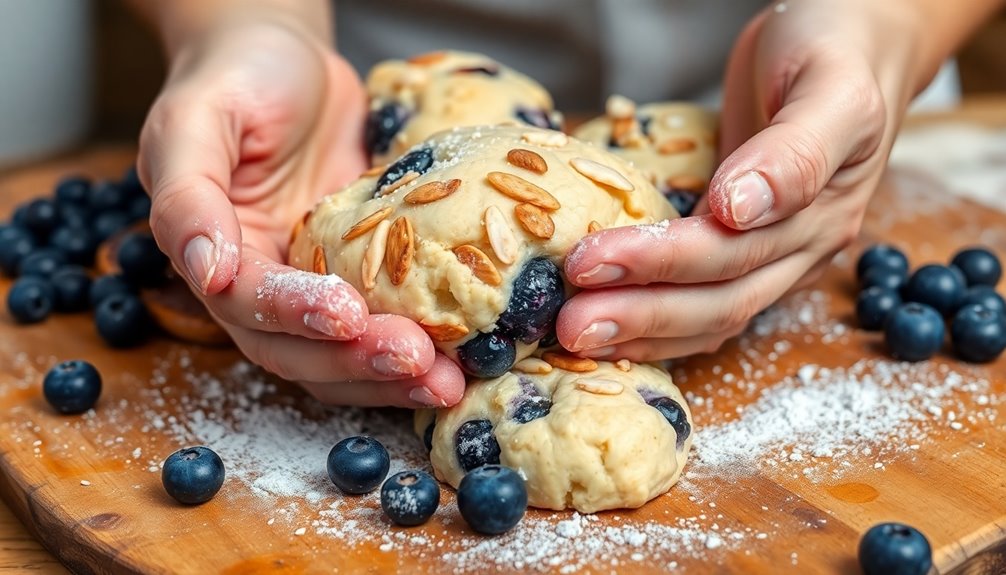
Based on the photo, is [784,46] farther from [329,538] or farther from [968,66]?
[968,66]

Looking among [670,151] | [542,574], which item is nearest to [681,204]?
[670,151]

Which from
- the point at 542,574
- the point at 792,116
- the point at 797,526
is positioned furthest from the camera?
Result: the point at 792,116

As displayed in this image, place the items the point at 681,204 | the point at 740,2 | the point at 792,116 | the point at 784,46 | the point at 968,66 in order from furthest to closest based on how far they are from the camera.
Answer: the point at 968,66
the point at 740,2
the point at 681,204
the point at 784,46
the point at 792,116

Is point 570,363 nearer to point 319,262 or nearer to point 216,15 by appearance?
point 319,262

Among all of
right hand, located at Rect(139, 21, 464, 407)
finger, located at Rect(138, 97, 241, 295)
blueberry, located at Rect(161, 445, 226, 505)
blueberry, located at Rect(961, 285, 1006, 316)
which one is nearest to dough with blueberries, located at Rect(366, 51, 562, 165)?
right hand, located at Rect(139, 21, 464, 407)

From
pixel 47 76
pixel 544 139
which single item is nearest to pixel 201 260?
pixel 544 139

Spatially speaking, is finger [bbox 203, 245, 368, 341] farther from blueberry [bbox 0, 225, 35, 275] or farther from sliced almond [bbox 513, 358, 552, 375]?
blueberry [bbox 0, 225, 35, 275]

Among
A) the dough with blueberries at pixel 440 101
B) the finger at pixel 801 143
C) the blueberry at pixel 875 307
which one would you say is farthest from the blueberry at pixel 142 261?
the blueberry at pixel 875 307
